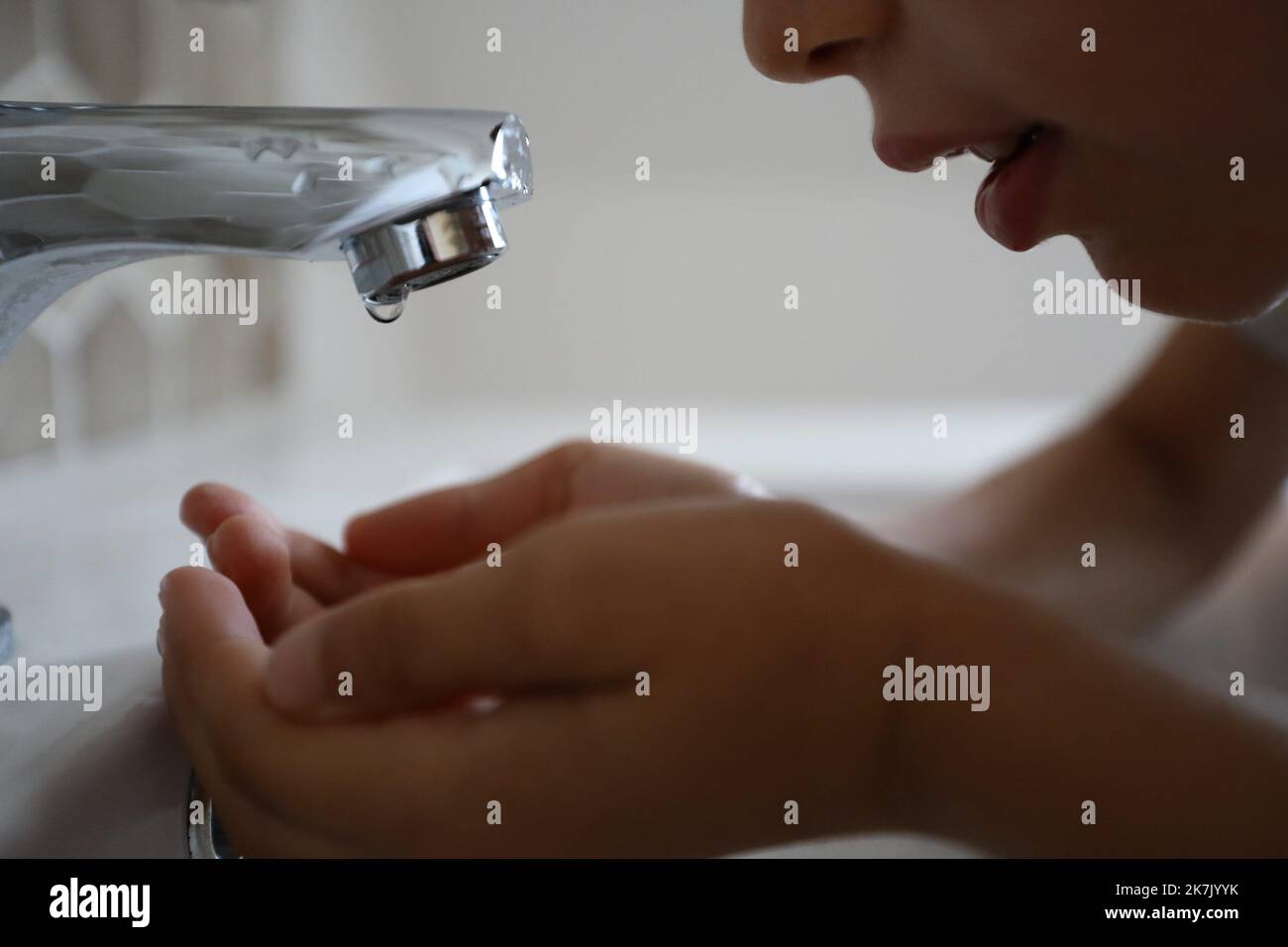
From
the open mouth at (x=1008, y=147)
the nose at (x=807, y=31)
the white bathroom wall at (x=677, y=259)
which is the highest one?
the white bathroom wall at (x=677, y=259)

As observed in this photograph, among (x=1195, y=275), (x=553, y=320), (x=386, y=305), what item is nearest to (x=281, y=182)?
(x=386, y=305)

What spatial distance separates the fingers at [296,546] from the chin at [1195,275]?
223 mm

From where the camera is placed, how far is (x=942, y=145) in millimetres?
289

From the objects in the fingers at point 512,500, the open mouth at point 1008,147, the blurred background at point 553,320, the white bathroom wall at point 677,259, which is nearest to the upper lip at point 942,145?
the open mouth at point 1008,147

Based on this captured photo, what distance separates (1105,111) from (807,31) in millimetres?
75

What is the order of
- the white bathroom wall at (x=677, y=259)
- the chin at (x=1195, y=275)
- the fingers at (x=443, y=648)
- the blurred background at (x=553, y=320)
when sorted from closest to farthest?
1. the fingers at (x=443, y=648)
2. the chin at (x=1195, y=275)
3. the blurred background at (x=553, y=320)
4. the white bathroom wall at (x=677, y=259)

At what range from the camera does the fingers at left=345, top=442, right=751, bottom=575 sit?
0.31 m

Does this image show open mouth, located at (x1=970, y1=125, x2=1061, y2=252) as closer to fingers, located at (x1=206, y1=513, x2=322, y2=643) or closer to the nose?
the nose

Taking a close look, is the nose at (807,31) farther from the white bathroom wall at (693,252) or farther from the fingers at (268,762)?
the white bathroom wall at (693,252)

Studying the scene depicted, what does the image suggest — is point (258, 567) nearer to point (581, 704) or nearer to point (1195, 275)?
point (581, 704)

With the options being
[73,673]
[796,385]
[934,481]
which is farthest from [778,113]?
[73,673]

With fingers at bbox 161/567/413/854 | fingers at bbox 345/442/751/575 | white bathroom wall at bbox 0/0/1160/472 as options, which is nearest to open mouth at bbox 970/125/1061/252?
fingers at bbox 345/442/751/575

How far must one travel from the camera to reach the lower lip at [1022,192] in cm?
28

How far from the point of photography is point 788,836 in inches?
8.3
